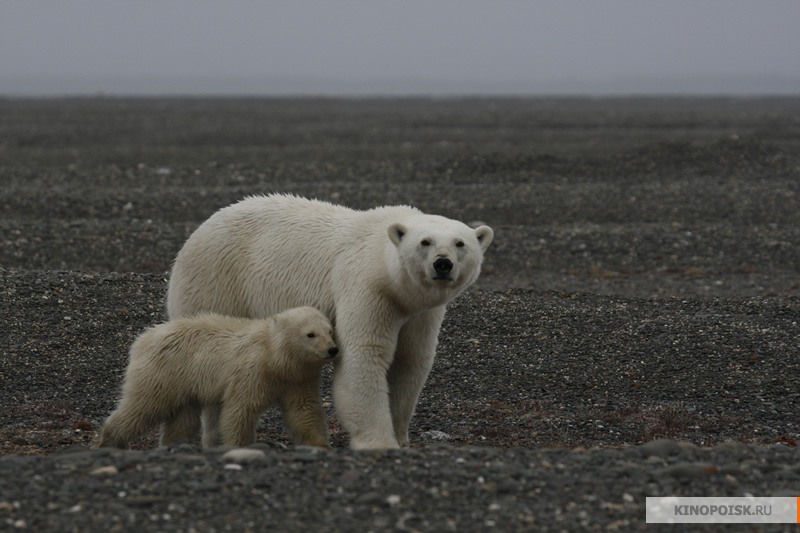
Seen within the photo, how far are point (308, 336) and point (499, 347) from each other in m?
3.34

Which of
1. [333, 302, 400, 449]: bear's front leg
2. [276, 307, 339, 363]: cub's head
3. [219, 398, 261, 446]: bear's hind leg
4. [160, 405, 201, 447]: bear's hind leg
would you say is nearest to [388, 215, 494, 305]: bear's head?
[333, 302, 400, 449]: bear's front leg

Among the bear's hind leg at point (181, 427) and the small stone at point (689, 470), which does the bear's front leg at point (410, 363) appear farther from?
the small stone at point (689, 470)

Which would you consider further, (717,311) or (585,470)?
(717,311)

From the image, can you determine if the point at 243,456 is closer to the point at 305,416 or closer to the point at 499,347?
the point at 305,416

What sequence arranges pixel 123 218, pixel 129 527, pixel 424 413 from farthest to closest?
1. pixel 123 218
2. pixel 424 413
3. pixel 129 527

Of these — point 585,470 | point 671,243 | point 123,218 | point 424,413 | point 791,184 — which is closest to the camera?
point 585,470

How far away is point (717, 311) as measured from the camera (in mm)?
10180

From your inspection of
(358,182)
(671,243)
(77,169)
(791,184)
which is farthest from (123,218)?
(791,184)

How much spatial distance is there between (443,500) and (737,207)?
45.3ft

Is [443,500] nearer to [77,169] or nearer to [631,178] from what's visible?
[631,178]

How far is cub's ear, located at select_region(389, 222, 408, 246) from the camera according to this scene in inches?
229

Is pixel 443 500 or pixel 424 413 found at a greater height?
pixel 443 500

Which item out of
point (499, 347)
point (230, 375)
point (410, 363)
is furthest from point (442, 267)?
point (499, 347)

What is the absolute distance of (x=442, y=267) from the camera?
5.57m
